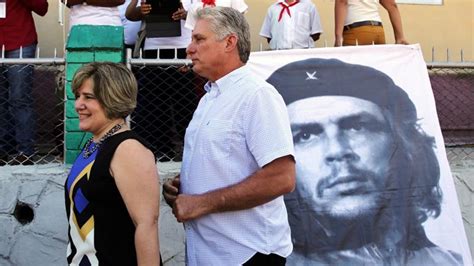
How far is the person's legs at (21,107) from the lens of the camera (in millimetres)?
4652

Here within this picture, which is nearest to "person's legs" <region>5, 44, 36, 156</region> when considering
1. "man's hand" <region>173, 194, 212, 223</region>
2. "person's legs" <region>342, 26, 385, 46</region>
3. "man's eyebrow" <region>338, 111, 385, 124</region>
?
"man's eyebrow" <region>338, 111, 385, 124</region>

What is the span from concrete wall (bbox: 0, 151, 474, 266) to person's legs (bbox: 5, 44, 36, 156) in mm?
280

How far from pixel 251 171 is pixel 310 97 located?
5.81 ft

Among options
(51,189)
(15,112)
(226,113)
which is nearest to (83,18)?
(15,112)

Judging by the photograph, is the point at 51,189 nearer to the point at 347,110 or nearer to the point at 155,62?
the point at 155,62

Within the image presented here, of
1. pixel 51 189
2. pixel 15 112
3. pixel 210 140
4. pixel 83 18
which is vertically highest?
pixel 83 18

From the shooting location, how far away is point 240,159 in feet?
8.38

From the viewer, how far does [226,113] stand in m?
2.58

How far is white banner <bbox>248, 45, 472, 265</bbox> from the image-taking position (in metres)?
4.03

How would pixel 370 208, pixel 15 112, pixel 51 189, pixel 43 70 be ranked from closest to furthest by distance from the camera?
pixel 370 208, pixel 51 189, pixel 15 112, pixel 43 70

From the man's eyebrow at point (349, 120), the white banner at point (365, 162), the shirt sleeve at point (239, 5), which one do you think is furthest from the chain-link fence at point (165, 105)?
the man's eyebrow at point (349, 120)

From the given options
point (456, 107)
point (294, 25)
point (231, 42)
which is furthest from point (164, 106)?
point (456, 107)

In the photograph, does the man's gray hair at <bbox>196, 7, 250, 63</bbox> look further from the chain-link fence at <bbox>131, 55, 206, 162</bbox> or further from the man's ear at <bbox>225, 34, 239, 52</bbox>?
the chain-link fence at <bbox>131, 55, 206, 162</bbox>

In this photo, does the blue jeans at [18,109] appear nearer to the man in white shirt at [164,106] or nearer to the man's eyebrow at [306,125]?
the man in white shirt at [164,106]
